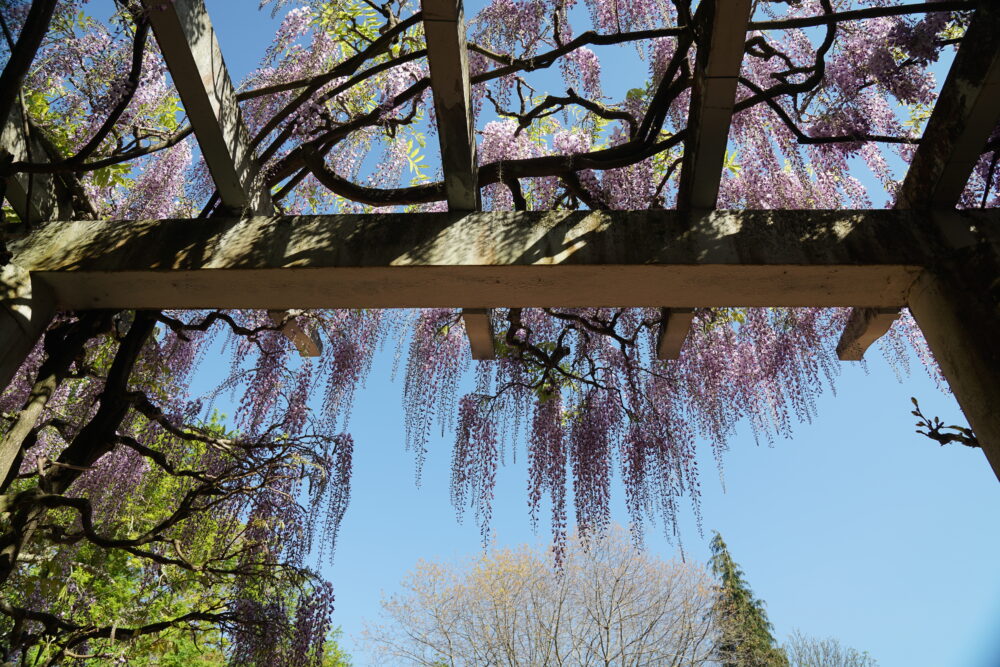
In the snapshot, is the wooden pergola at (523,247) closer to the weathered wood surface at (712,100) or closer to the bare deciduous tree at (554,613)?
the weathered wood surface at (712,100)

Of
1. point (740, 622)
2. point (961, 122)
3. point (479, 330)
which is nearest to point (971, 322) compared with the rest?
point (961, 122)

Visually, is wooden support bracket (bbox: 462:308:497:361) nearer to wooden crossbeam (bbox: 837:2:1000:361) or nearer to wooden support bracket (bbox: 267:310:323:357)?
wooden support bracket (bbox: 267:310:323:357)

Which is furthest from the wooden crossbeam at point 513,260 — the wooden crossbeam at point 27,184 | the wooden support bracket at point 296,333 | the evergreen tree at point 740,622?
the evergreen tree at point 740,622

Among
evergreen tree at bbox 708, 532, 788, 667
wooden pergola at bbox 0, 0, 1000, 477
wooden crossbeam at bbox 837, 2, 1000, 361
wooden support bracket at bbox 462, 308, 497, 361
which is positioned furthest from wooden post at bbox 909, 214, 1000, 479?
evergreen tree at bbox 708, 532, 788, 667

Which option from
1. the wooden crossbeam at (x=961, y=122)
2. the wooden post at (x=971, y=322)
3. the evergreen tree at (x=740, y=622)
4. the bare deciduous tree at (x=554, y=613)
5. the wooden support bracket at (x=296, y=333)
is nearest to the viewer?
the wooden post at (x=971, y=322)

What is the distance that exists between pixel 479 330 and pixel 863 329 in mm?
1402

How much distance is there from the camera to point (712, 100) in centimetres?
193

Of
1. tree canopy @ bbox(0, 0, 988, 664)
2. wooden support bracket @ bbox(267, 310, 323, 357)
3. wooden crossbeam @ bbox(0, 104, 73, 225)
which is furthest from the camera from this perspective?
tree canopy @ bbox(0, 0, 988, 664)

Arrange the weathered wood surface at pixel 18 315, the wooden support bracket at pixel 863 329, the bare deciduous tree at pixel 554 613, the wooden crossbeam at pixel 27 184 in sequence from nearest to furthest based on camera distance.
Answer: the weathered wood surface at pixel 18 315, the wooden crossbeam at pixel 27 184, the wooden support bracket at pixel 863 329, the bare deciduous tree at pixel 554 613

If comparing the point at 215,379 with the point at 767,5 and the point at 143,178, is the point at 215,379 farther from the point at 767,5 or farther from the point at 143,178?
the point at 767,5

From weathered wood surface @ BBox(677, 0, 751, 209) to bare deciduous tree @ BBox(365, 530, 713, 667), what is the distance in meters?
6.79

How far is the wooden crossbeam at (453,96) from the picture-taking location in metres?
1.75

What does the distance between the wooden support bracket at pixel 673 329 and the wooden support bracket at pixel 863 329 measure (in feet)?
1.98

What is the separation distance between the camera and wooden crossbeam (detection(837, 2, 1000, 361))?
185 centimetres
